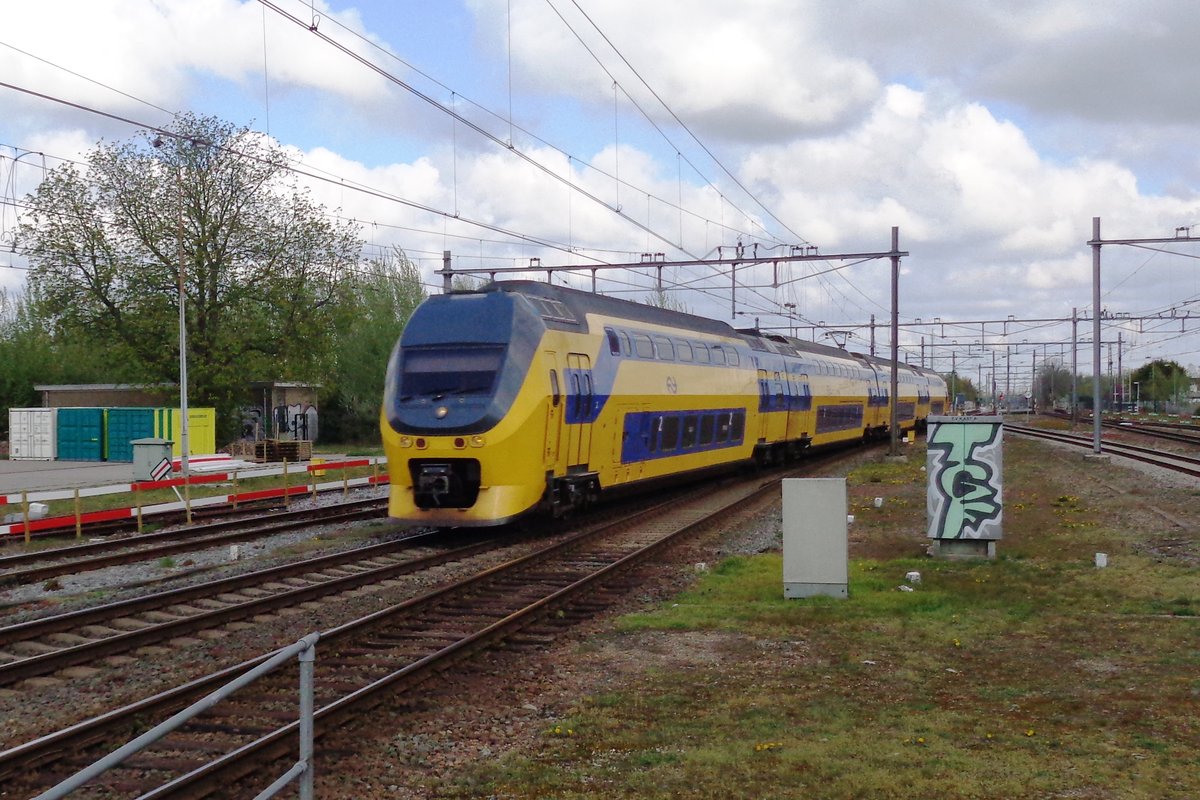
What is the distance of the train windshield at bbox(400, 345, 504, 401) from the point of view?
53.5 ft

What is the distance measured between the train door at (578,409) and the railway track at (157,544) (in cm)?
520

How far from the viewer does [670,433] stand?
871 inches

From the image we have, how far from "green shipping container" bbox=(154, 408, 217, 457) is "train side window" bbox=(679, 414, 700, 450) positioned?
66.0 ft

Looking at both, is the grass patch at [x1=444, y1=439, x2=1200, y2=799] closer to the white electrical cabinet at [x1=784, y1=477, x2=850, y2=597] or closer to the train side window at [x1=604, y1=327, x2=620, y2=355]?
the white electrical cabinet at [x1=784, y1=477, x2=850, y2=597]

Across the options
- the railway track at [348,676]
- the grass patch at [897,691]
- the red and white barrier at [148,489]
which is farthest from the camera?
the red and white barrier at [148,489]

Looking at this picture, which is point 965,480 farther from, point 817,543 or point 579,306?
point 579,306

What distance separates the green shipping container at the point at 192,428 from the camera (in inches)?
1458

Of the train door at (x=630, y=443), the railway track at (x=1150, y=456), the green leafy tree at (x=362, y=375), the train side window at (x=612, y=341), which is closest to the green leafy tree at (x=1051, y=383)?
the railway track at (x=1150, y=456)

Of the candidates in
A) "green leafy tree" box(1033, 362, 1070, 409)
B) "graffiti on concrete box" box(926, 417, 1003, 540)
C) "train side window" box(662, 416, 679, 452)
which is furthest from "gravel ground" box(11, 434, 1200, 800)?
"green leafy tree" box(1033, 362, 1070, 409)

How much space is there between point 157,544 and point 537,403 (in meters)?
6.75

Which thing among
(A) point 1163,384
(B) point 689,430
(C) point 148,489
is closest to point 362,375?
(C) point 148,489

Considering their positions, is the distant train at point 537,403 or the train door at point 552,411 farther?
the train door at point 552,411

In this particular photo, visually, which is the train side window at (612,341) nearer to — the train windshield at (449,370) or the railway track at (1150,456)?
the train windshield at (449,370)

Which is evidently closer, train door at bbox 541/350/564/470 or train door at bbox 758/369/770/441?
train door at bbox 541/350/564/470
